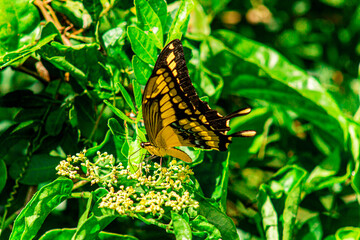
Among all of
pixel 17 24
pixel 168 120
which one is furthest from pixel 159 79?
pixel 17 24

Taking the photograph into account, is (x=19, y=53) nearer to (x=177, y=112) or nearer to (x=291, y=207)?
(x=177, y=112)

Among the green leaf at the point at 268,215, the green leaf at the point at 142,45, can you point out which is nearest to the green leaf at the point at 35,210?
the green leaf at the point at 142,45

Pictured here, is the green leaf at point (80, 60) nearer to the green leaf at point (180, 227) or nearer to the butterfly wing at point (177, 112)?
the butterfly wing at point (177, 112)

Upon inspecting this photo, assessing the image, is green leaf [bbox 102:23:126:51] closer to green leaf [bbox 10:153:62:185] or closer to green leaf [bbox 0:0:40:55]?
green leaf [bbox 0:0:40:55]

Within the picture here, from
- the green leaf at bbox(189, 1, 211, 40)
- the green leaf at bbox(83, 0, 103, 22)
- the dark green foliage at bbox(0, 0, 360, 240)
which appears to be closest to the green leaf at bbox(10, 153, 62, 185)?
the dark green foliage at bbox(0, 0, 360, 240)

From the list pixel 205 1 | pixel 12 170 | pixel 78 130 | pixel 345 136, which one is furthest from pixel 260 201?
pixel 205 1

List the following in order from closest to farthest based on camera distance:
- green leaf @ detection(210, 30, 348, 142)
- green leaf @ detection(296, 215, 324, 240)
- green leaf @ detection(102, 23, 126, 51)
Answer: green leaf @ detection(102, 23, 126, 51), green leaf @ detection(296, 215, 324, 240), green leaf @ detection(210, 30, 348, 142)

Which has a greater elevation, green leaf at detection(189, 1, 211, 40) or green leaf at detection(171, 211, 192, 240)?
green leaf at detection(189, 1, 211, 40)
